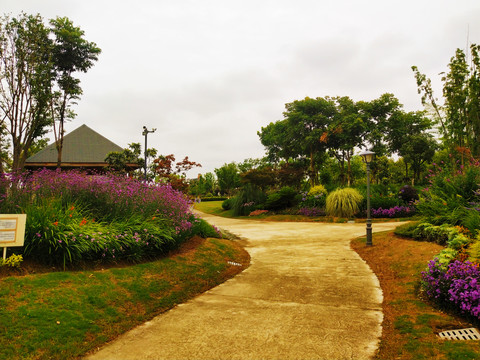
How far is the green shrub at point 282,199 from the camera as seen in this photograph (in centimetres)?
1864

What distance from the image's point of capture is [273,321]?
11.5 feet

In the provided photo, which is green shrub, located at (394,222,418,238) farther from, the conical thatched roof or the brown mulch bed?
the conical thatched roof

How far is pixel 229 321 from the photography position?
3541mm

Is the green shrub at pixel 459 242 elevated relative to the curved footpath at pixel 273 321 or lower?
elevated

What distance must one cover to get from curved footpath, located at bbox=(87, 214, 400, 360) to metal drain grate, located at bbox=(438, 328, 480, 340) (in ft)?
2.06

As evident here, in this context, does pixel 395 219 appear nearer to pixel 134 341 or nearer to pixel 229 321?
pixel 229 321

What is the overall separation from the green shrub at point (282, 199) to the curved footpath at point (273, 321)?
12.5m

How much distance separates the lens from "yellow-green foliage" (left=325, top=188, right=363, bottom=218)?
14.8 m

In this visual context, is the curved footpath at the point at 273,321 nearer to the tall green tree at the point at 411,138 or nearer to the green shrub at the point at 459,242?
the green shrub at the point at 459,242

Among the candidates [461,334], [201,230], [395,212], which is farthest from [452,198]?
[395,212]

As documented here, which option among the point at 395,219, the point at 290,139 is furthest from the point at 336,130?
the point at 395,219

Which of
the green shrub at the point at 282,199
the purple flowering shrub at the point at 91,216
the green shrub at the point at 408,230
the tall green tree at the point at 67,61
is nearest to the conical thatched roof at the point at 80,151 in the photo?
the tall green tree at the point at 67,61

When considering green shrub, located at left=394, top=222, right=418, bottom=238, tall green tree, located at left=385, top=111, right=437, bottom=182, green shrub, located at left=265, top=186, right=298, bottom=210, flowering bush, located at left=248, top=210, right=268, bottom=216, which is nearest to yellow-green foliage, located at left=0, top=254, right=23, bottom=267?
green shrub, located at left=394, top=222, right=418, bottom=238

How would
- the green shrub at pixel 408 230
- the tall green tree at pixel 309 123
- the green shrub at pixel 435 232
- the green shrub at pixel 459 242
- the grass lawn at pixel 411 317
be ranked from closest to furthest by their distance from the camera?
the grass lawn at pixel 411 317, the green shrub at pixel 459 242, the green shrub at pixel 435 232, the green shrub at pixel 408 230, the tall green tree at pixel 309 123
